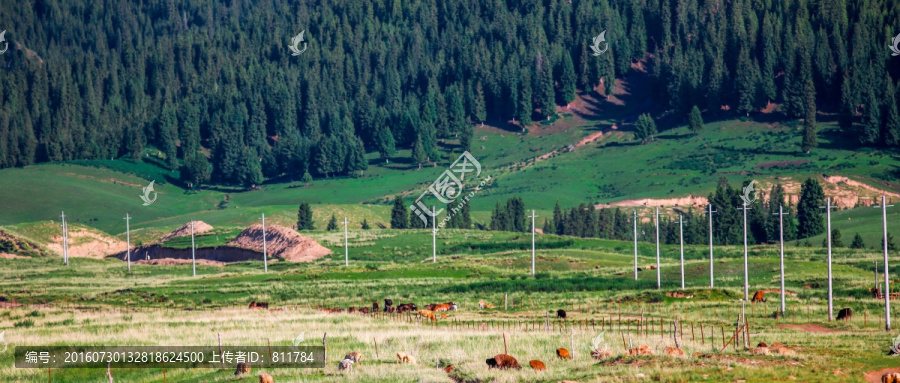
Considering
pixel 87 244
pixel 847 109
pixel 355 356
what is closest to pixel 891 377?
pixel 355 356

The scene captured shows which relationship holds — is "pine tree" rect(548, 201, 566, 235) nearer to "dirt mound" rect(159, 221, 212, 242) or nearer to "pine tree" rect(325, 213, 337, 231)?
"pine tree" rect(325, 213, 337, 231)

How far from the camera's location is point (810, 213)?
134 metres

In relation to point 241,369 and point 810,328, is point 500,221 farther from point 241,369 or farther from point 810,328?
point 241,369

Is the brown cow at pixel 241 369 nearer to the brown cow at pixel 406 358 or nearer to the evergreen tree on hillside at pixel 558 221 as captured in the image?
the brown cow at pixel 406 358

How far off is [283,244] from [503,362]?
86.0 metres

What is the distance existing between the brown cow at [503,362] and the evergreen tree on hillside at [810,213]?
10660 cm

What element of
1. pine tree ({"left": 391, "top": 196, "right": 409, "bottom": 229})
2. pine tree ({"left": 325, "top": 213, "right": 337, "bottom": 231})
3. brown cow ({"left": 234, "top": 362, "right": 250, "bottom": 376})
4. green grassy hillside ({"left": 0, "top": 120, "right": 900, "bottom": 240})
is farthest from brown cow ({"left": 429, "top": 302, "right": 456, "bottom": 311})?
green grassy hillside ({"left": 0, "top": 120, "right": 900, "bottom": 240})

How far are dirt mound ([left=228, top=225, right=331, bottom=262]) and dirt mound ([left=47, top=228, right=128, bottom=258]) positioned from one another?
661 inches

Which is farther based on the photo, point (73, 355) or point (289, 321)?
point (289, 321)

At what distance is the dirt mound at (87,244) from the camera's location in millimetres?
125688

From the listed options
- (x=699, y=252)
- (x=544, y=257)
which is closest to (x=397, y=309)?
(x=544, y=257)

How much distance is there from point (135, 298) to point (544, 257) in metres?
42.3

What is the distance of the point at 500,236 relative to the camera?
13388 cm

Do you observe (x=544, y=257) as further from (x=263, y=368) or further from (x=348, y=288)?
(x=263, y=368)
